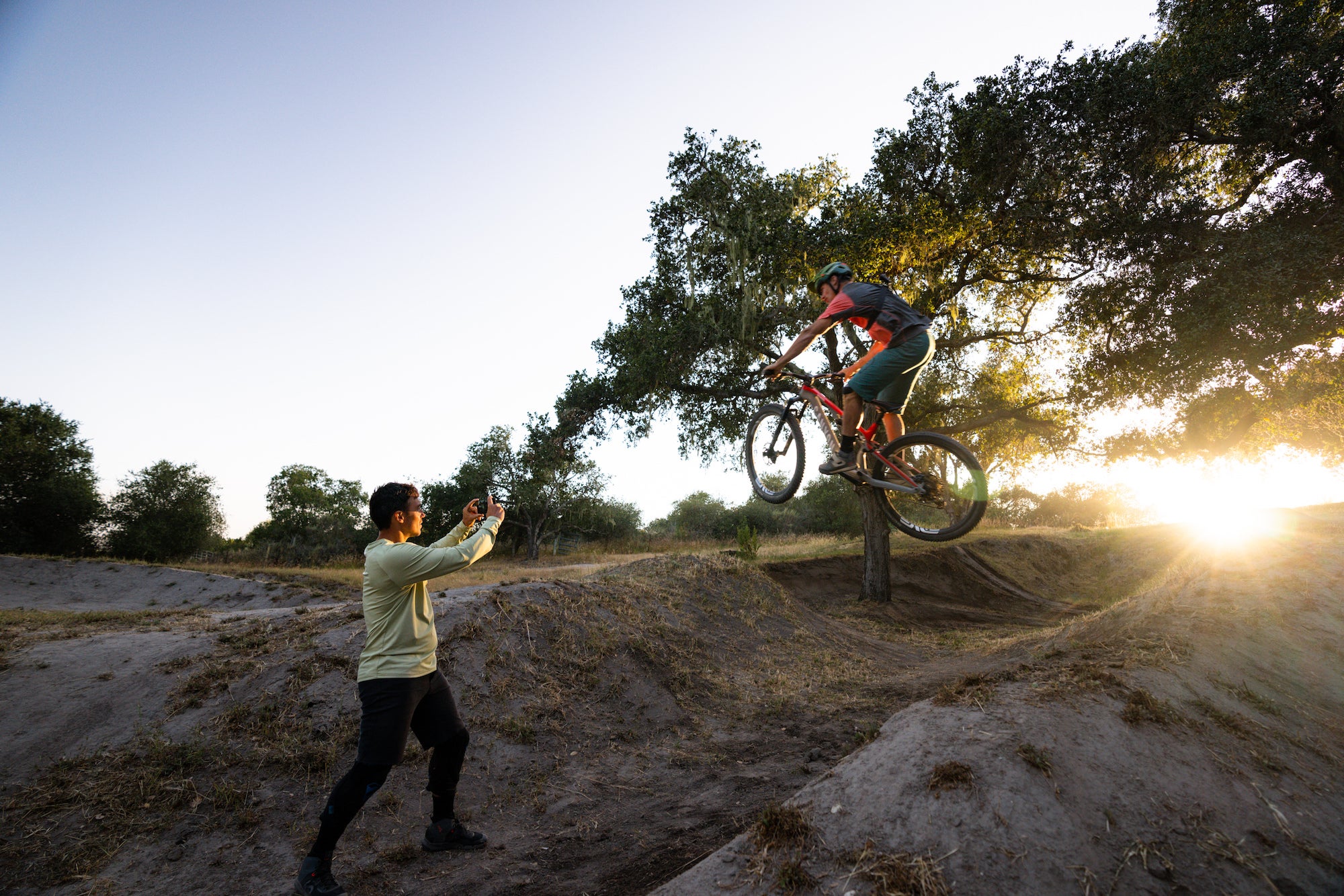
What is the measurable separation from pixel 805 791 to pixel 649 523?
49.7m

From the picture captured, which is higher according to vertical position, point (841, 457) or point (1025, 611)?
point (841, 457)

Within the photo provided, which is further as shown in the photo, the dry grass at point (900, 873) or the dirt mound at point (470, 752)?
the dirt mound at point (470, 752)

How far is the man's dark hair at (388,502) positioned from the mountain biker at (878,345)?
365cm

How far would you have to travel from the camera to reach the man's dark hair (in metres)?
4.66

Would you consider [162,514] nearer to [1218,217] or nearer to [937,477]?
[937,477]

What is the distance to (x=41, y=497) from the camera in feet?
92.3

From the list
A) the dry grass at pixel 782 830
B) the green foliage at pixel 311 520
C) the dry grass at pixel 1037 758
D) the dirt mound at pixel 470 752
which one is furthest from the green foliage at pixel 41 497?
the dry grass at pixel 1037 758

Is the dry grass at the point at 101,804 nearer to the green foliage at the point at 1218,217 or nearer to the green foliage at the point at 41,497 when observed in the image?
the green foliage at the point at 1218,217

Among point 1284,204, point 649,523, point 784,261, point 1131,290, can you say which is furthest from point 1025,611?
point 649,523

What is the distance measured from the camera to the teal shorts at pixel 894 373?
5547 mm

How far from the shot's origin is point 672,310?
15.9 metres

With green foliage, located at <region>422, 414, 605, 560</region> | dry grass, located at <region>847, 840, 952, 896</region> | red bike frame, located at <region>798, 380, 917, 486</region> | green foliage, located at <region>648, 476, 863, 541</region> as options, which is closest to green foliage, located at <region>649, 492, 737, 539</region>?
green foliage, located at <region>648, 476, 863, 541</region>

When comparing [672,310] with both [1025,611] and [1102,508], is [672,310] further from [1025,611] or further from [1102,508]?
[1102,508]

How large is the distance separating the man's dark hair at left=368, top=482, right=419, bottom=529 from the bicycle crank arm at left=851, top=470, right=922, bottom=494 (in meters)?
4.07
